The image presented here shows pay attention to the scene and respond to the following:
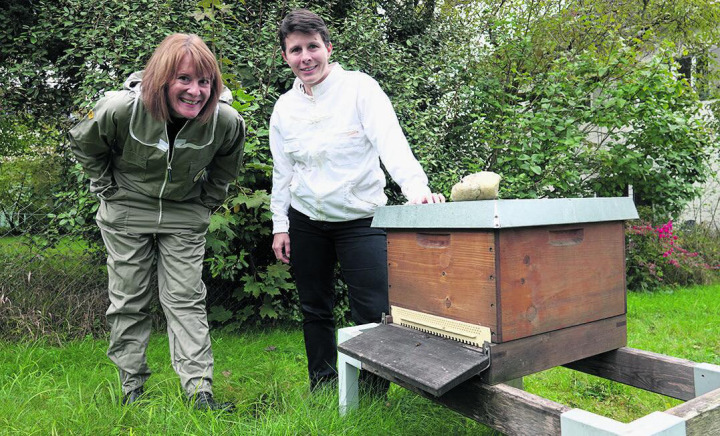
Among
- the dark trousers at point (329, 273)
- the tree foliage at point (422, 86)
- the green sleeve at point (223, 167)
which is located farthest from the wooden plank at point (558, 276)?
the tree foliage at point (422, 86)

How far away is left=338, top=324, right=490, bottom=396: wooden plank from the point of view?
140 cm

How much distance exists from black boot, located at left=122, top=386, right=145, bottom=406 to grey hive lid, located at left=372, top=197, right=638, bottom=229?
1.49 meters

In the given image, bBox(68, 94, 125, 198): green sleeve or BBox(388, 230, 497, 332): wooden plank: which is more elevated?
BBox(68, 94, 125, 198): green sleeve

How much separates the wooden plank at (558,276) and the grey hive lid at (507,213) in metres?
0.04

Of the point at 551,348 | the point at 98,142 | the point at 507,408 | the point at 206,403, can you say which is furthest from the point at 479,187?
the point at 98,142

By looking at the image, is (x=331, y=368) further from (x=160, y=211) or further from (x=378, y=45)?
(x=378, y=45)

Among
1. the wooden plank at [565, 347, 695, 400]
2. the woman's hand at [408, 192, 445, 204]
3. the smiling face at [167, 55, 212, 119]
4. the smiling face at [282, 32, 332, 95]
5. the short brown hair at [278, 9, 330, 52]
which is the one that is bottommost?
the wooden plank at [565, 347, 695, 400]

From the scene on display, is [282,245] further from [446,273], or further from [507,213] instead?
[507,213]

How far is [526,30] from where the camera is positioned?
566 centimetres

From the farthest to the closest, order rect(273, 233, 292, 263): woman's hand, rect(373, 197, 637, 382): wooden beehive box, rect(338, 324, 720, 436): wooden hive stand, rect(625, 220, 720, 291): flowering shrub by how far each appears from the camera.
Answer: rect(625, 220, 720, 291): flowering shrub
rect(273, 233, 292, 263): woman's hand
rect(373, 197, 637, 382): wooden beehive box
rect(338, 324, 720, 436): wooden hive stand

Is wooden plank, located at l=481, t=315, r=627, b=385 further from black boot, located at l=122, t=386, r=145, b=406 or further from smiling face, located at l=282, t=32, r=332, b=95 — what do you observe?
black boot, located at l=122, t=386, r=145, b=406

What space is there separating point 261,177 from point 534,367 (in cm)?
286

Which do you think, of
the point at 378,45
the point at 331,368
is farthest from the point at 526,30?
the point at 331,368

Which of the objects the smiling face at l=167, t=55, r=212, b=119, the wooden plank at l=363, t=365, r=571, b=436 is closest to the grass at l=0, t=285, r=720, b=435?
the wooden plank at l=363, t=365, r=571, b=436
